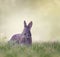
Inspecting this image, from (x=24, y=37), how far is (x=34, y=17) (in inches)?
6.9

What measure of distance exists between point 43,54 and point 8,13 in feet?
1.44

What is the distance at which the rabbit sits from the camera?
1525mm

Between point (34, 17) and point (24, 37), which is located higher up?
point (34, 17)

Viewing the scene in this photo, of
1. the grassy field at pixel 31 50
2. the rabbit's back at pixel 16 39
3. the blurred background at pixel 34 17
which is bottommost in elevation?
the grassy field at pixel 31 50

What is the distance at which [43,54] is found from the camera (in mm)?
1395

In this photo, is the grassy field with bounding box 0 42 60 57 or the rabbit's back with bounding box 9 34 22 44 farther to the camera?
the rabbit's back with bounding box 9 34 22 44

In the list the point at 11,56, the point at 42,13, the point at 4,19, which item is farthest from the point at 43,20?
the point at 11,56

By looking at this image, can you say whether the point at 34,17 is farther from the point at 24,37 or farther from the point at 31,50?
the point at 31,50

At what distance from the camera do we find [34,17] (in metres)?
1.59

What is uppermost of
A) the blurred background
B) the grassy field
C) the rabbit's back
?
the blurred background

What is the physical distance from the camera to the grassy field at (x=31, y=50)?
54.4 inches

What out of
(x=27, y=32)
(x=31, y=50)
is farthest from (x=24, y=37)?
(x=31, y=50)

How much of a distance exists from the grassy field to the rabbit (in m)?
0.06

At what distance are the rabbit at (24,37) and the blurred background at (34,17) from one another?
0.09 ft
